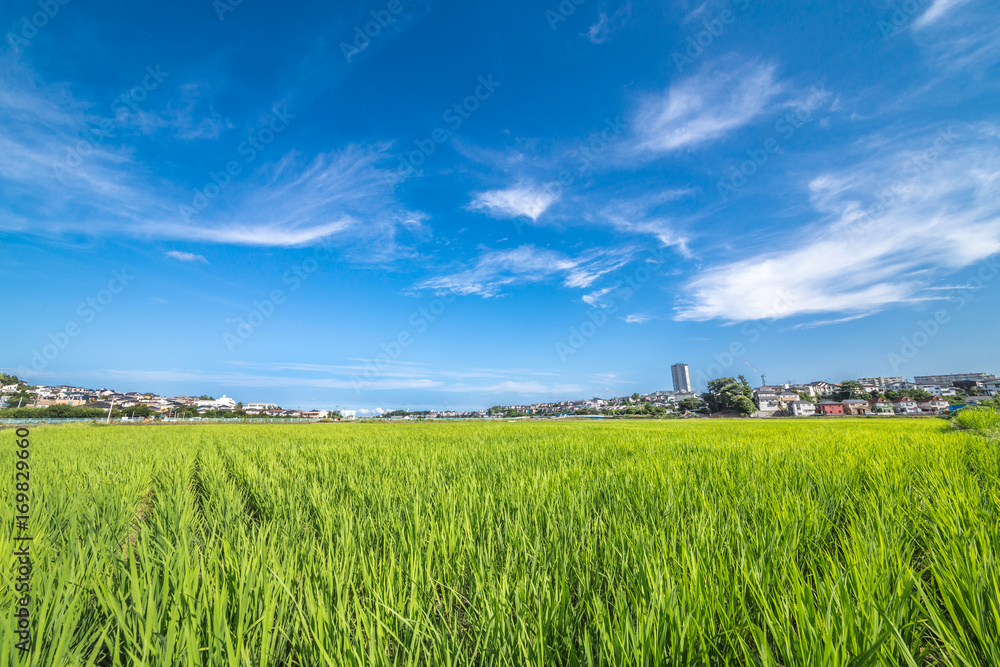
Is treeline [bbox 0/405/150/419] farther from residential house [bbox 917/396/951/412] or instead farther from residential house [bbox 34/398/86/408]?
residential house [bbox 917/396/951/412]

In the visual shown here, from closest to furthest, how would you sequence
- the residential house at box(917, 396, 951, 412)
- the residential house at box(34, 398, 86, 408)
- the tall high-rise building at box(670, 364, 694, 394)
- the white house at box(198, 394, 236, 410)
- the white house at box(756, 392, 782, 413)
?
the residential house at box(34, 398, 86, 408) → the residential house at box(917, 396, 951, 412) → the white house at box(756, 392, 782, 413) → the white house at box(198, 394, 236, 410) → the tall high-rise building at box(670, 364, 694, 394)

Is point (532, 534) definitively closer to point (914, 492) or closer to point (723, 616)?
point (723, 616)

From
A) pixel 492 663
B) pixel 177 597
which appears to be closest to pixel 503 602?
pixel 492 663

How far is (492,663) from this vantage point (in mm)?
1173

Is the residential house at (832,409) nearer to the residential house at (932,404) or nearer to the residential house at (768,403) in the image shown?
the residential house at (768,403)

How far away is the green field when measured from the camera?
1.26 meters

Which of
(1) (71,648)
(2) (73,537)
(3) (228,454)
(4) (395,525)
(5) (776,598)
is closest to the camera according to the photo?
(5) (776,598)

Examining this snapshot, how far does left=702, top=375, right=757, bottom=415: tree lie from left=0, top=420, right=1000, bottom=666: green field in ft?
242

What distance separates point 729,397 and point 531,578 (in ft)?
265

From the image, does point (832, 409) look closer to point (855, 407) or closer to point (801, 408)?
point (855, 407)

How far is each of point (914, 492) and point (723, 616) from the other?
3.49 meters

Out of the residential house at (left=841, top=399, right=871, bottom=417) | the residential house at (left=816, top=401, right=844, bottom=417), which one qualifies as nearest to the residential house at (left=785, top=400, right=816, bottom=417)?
the residential house at (left=816, top=401, right=844, bottom=417)

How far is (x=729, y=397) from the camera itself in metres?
69.9

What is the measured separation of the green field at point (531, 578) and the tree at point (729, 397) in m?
73.7
